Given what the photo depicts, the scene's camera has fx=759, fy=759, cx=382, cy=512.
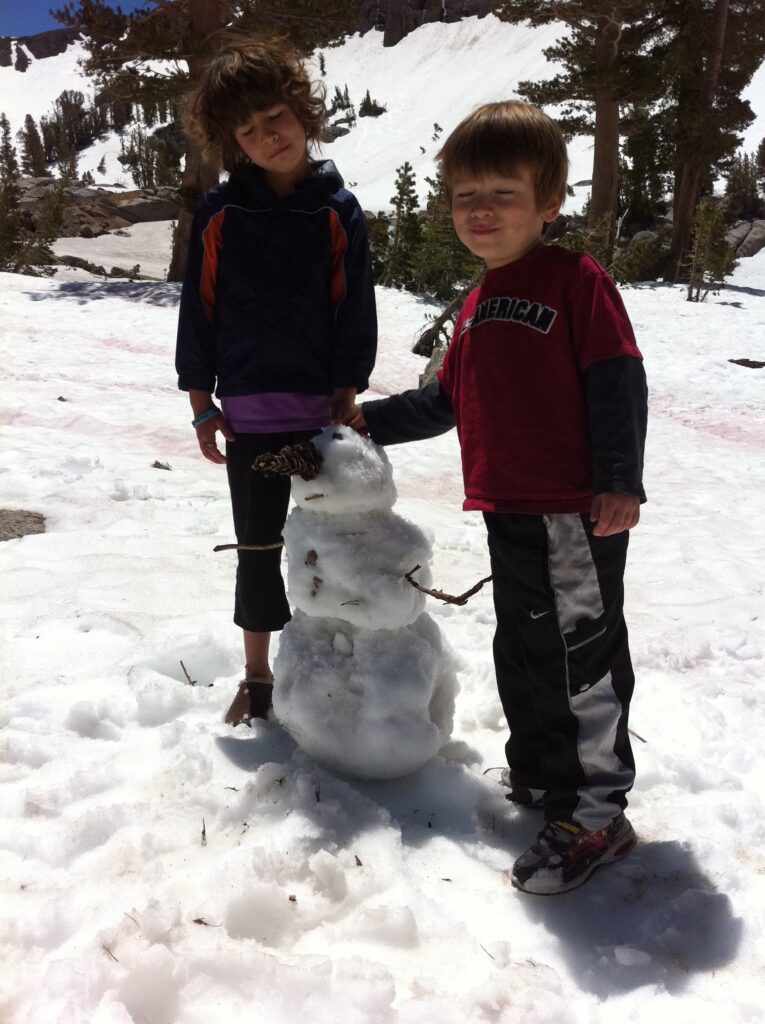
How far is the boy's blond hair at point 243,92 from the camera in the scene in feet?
6.08

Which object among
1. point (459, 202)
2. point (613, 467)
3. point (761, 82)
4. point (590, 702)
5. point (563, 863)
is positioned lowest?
point (563, 863)

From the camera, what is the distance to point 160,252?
22.5 m

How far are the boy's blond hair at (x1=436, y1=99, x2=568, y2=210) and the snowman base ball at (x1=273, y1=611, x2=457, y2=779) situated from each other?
3.54ft

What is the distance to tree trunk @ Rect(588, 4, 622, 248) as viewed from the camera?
564 inches

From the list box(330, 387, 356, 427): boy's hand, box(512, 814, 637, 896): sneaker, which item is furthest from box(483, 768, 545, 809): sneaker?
box(330, 387, 356, 427): boy's hand

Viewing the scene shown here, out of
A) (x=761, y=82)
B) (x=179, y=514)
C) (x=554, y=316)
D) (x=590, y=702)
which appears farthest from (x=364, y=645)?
(x=761, y=82)

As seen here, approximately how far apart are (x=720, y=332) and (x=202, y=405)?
1024 cm

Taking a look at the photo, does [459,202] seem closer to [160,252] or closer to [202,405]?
[202,405]

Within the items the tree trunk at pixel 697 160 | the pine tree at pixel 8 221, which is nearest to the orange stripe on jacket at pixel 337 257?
the pine tree at pixel 8 221

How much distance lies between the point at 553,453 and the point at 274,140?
1064 millimetres

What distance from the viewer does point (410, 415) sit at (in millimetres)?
1892

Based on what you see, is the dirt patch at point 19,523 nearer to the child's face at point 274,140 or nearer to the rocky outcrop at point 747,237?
the child's face at point 274,140

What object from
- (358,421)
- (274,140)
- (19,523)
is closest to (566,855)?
(358,421)

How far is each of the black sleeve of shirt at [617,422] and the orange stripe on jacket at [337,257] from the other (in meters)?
0.79
